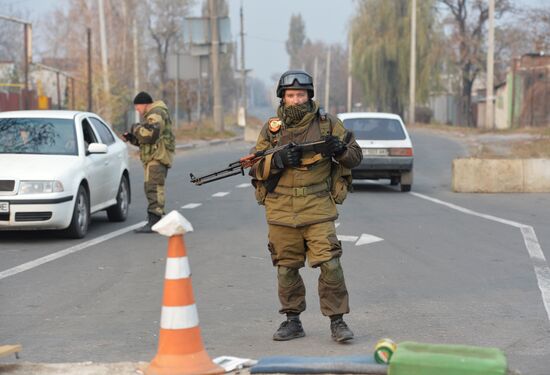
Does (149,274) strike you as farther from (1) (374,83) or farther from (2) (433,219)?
(1) (374,83)

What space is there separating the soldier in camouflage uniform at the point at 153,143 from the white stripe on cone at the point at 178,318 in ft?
22.1

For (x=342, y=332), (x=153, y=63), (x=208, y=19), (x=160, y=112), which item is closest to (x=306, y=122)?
(x=342, y=332)

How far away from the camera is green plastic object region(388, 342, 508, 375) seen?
4559 millimetres

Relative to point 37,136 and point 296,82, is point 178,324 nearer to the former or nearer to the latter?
point 296,82

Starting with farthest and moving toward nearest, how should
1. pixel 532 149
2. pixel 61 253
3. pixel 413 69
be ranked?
pixel 413 69, pixel 532 149, pixel 61 253

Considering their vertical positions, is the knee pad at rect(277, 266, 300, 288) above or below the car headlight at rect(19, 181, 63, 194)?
below

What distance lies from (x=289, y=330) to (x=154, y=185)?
6091 millimetres

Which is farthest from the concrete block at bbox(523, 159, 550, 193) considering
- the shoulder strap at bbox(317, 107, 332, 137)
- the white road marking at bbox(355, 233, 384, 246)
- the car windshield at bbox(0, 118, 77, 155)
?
the shoulder strap at bbox(317, 107, 332, 137)

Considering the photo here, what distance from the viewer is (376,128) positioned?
1927 centimetres

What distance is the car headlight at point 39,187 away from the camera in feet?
36.0

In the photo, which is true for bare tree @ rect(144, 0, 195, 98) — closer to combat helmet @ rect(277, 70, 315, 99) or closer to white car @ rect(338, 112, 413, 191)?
white car @ rect(338, 112, 413, 191)

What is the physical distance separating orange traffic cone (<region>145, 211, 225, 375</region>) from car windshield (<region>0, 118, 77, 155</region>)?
7037 mm

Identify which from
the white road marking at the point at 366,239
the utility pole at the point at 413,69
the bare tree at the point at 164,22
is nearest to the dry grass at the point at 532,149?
the white road marking at the point at 366,239

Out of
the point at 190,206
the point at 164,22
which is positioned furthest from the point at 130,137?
the point at 164,22
